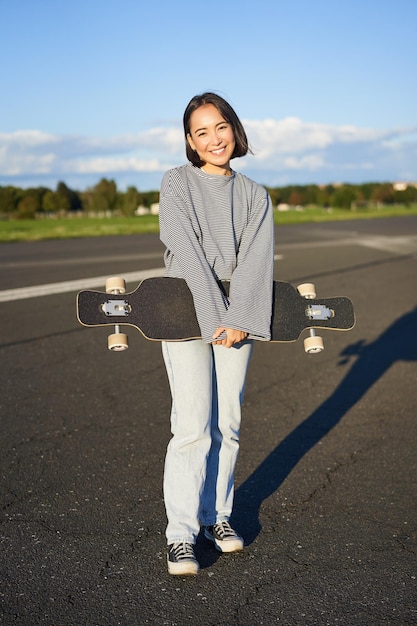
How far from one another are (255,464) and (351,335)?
169 inches

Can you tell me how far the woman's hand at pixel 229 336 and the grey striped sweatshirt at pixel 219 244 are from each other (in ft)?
0.06

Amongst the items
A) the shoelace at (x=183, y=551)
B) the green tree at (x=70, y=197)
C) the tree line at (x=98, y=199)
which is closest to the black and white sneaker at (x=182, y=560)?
the shoelace at (x=183, y=551)

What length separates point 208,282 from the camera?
122 inches

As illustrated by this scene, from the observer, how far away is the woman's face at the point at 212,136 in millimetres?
3199

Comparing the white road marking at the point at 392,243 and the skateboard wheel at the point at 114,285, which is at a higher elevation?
the skateboard wheel at the point at 114,285

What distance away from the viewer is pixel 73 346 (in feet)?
26.2

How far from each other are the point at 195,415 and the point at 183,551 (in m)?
0.55

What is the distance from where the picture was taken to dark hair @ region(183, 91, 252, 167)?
10.6 ft

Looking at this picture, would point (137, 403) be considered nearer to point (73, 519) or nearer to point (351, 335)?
point (73, 519)

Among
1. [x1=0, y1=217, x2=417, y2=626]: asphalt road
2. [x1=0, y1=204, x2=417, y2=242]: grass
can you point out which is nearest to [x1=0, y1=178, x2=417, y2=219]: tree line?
[x1=0, y1=204, x2=417, y2=242]: grass

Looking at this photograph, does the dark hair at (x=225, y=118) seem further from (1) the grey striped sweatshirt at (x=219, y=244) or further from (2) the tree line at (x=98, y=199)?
(2) the tree line at (x=98, y=199)

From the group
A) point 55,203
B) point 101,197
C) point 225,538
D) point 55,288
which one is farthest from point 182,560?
point 55,203

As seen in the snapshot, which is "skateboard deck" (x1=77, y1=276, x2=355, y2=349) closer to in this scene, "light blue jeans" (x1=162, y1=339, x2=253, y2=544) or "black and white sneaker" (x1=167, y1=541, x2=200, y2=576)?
"light blue jeans" (x1=162, y1=339, x2=253, y2=544)

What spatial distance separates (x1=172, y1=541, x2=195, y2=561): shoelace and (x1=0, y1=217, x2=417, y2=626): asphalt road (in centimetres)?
9
